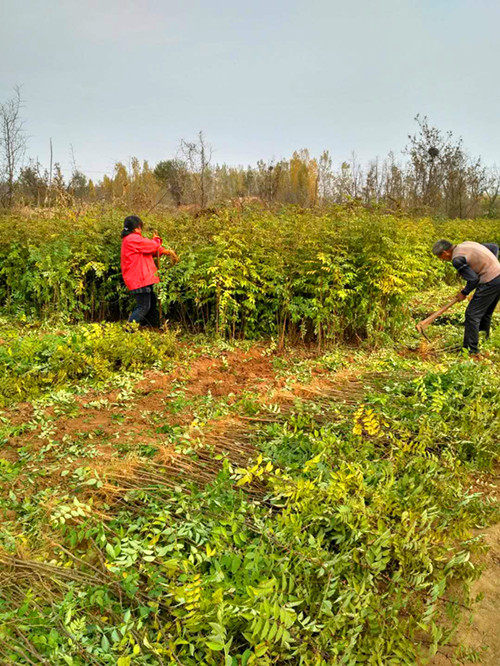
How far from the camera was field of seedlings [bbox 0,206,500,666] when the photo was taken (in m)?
1.91

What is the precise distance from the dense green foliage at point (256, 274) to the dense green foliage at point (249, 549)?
2.88 m

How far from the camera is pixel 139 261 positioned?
20.6 feet

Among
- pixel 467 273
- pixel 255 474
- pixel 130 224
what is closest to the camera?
pixel 255 474

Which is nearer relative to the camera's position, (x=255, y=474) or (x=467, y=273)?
(x=255, y=474)

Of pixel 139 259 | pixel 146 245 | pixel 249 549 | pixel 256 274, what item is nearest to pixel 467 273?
pixel 256 274

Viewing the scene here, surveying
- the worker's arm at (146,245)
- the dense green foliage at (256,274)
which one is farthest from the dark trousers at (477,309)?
the worker's arm at (146,245)

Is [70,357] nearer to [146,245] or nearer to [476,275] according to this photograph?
[146,245]

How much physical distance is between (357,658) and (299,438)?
4.79 ft

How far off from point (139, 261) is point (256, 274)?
170 centimetres

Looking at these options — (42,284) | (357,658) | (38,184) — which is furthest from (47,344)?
(38,184)

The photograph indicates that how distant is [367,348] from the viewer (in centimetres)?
648

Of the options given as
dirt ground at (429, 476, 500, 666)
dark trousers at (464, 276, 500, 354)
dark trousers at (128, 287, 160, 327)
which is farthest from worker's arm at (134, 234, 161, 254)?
dirt ground at (429, 476, 500, 666)

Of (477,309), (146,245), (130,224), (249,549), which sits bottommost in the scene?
(249,549)

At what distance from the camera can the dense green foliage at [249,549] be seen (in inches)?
72.2
